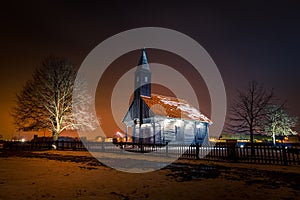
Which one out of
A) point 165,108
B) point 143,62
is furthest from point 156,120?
point 143,62

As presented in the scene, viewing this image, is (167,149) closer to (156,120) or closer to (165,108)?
(156,120)

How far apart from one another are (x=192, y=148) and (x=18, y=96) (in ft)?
72.4

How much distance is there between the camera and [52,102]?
89.1 feet

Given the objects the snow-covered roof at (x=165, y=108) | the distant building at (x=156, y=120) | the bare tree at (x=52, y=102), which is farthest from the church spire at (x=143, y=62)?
the bare tree at (x=52, y=102)

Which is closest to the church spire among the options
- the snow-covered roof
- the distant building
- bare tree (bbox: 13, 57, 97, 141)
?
the distant building

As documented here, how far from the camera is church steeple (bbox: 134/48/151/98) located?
38.9 m

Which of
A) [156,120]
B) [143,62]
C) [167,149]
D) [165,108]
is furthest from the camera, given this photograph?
[143,62]

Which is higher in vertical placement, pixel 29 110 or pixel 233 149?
pixel 29 110

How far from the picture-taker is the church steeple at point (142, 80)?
38938mm

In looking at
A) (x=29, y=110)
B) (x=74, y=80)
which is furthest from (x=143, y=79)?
(x=29, y=110)

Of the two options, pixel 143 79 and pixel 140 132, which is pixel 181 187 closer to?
pixel 140 132

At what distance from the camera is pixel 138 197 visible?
6055 mm

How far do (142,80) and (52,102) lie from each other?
1690cm

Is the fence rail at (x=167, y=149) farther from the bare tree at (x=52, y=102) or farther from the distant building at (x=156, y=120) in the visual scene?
the distant building at (x=156, y=120)
